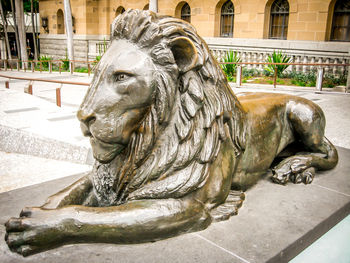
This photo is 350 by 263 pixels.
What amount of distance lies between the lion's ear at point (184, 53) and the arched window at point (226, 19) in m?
20.7

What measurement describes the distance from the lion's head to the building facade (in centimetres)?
1631

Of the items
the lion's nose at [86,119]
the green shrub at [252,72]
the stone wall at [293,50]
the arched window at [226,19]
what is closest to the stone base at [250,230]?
the lion's nose at [86,119]

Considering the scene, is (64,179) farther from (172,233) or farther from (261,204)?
(261,204)

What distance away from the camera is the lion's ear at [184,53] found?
1755 mm

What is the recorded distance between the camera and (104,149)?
1778 mm

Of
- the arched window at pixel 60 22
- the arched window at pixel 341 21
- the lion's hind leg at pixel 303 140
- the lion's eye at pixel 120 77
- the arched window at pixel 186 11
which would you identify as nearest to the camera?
the lion's eye at pixel 120 77

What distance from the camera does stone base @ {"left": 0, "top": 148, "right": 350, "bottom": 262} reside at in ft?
5.66

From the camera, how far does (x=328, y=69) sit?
16.1 meters

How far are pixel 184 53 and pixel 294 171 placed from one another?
60.3 inches

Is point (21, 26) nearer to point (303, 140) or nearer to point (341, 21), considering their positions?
point (341, 21)

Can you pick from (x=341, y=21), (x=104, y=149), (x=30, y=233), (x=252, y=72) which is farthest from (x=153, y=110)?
(x=341, y=21)

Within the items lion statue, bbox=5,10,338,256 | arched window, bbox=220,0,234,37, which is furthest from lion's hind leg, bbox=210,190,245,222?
arched window, bbox=220,0,234,37

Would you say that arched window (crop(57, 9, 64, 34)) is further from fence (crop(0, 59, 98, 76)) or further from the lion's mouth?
the lion's mouth

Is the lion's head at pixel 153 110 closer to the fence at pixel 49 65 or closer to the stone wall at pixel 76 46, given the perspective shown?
the fence at pixel 49 65
